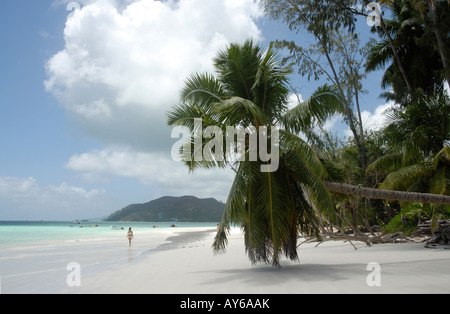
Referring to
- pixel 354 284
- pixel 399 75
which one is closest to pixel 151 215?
pixel 399 75

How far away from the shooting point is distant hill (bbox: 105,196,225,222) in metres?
158

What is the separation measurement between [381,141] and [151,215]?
526 feet

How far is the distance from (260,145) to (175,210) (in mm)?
162711

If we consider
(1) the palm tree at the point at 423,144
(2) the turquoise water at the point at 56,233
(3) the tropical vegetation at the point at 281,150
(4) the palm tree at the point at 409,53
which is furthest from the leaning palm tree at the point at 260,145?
(2) the turquoise water at the point at 56,233

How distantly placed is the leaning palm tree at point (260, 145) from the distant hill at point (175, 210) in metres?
145

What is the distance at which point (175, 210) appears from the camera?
545 feet

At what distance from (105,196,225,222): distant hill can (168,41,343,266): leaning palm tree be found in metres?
145

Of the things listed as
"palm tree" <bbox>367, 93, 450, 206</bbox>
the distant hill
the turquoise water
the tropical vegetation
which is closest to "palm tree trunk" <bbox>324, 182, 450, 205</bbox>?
the tropical vegetation

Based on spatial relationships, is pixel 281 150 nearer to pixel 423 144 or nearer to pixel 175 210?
pixel 423 144

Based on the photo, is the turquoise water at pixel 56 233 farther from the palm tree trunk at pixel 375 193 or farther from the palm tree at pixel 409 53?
the palm tree at pixel 409 53

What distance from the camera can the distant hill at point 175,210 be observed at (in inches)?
6225

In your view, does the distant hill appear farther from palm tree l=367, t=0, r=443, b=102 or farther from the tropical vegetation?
the tropical vegetation
